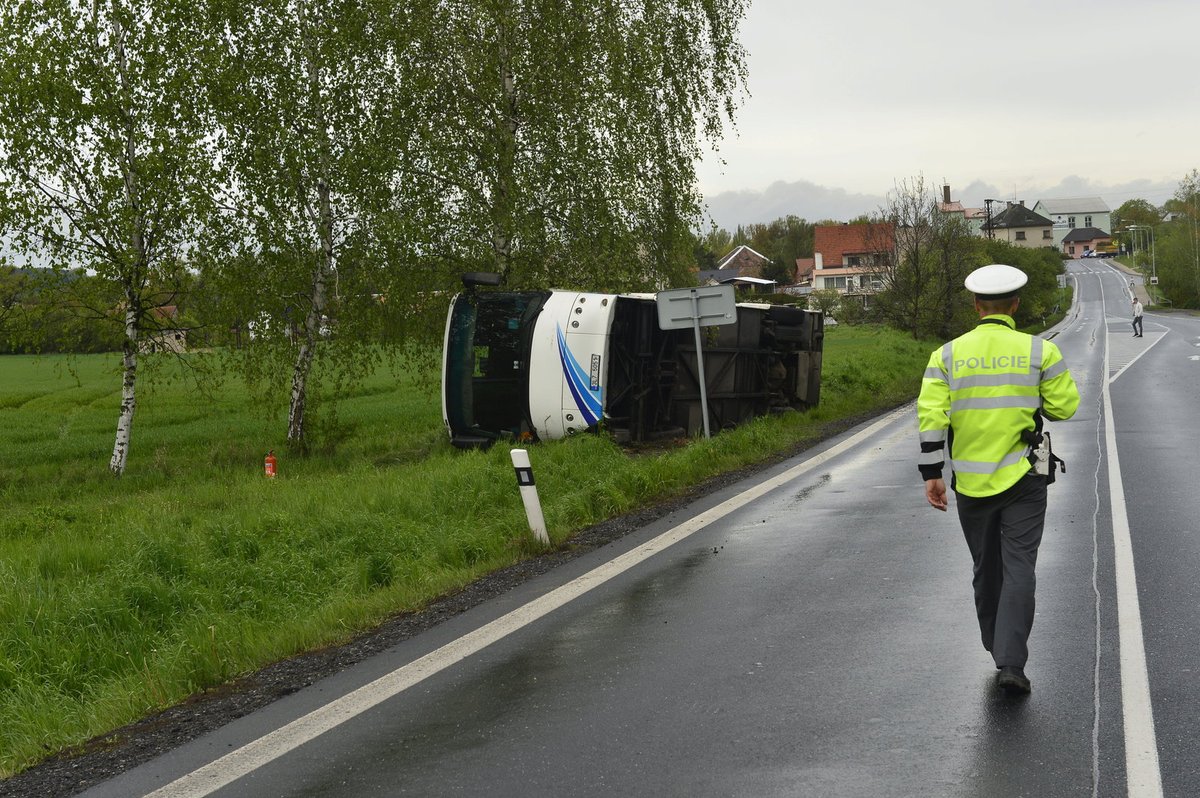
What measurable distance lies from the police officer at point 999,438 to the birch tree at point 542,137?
17.5m

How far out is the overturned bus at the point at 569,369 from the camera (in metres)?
19.1

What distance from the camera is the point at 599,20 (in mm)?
25078

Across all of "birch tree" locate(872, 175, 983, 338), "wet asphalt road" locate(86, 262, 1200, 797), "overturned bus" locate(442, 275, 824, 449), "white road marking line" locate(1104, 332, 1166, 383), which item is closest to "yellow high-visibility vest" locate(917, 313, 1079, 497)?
"wet asphalt road" locate(86, 262, 1200, 797)

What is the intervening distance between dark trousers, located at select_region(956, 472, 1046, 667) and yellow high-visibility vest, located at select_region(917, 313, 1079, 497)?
86mm

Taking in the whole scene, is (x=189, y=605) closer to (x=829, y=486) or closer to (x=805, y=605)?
(x=805, y=605)

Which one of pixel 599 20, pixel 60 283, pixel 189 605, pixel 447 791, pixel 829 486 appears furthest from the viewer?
pixel 599 20

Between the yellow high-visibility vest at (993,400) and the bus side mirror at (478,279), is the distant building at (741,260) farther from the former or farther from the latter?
the yellow high-visibility vest at (993,400)

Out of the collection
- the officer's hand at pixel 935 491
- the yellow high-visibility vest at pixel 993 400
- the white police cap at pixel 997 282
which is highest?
the white police cap at pixel 997 282

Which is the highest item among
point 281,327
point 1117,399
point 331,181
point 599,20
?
point 599,20

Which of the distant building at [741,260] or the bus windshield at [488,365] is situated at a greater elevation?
the distant building at [741,260]

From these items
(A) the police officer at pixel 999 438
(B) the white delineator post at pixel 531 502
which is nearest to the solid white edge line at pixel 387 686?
(B) the white delineator post at pixel 531 502

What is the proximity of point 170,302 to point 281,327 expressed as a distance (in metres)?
1.92

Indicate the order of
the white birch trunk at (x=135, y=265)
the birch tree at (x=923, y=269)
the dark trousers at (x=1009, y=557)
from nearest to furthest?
the dark trousers at (x=1009, y=557), the white birch trunk at (x=135, y=265), the birch tree at (x=923, y=269)

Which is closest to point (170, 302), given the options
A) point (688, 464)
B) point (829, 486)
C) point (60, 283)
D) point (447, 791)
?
point (60, 283)
